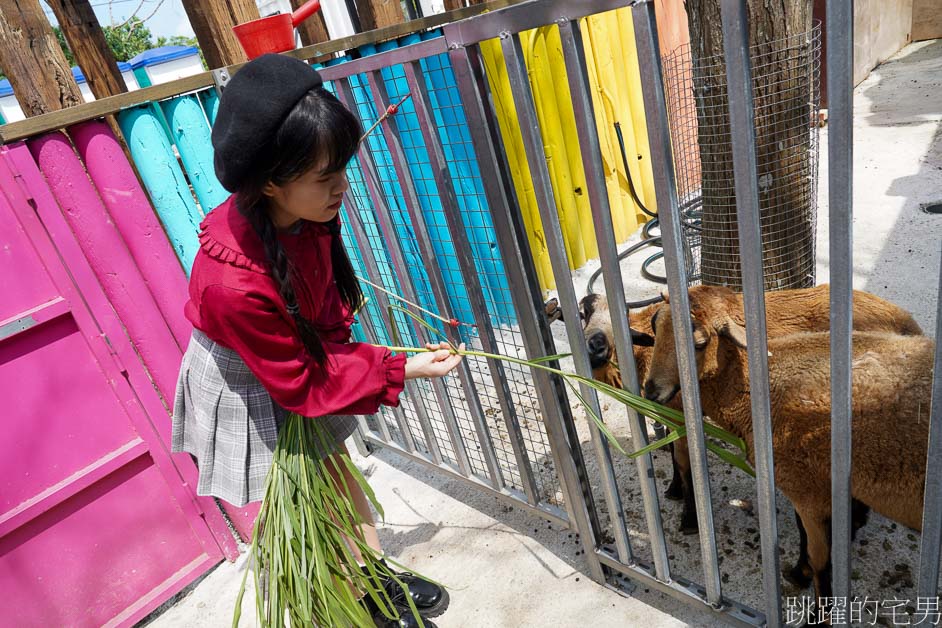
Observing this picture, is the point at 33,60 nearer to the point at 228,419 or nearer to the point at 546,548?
the point at 228,419

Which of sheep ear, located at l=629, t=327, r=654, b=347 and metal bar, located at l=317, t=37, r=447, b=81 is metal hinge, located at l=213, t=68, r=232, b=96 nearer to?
metal bar, located at l=317, t=37, r=447, b=81

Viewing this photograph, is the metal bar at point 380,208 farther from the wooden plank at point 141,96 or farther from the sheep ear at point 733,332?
the sheep ear at point 733,332

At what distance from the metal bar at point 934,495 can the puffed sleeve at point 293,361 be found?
5.02ft

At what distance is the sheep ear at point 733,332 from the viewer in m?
2.42

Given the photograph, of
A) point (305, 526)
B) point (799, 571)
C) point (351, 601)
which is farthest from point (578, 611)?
point (305, 526)

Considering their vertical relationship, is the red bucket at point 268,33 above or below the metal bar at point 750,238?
above

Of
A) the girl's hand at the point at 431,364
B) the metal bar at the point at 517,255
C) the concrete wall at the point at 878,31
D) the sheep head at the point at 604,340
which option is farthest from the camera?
the concrete wall at the point at 878,31

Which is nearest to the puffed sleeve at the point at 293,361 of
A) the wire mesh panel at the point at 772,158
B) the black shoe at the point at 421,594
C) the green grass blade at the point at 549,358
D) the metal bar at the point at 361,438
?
the green grass blade at the point at 549,358

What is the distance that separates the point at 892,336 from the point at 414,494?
108 inches

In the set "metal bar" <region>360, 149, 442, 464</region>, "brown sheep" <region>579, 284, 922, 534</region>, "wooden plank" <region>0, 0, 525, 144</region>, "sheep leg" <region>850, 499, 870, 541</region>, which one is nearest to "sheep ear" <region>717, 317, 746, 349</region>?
"brown sheep" <region>579, 284, 922, 534</region>

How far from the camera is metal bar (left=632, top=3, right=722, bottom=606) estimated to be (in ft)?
5.12

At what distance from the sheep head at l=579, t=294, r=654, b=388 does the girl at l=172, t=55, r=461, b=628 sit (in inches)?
44.0

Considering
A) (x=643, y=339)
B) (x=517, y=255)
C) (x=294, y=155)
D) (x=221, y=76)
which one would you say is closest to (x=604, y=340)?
(x=643, y=339)

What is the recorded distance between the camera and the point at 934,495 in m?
1.52
